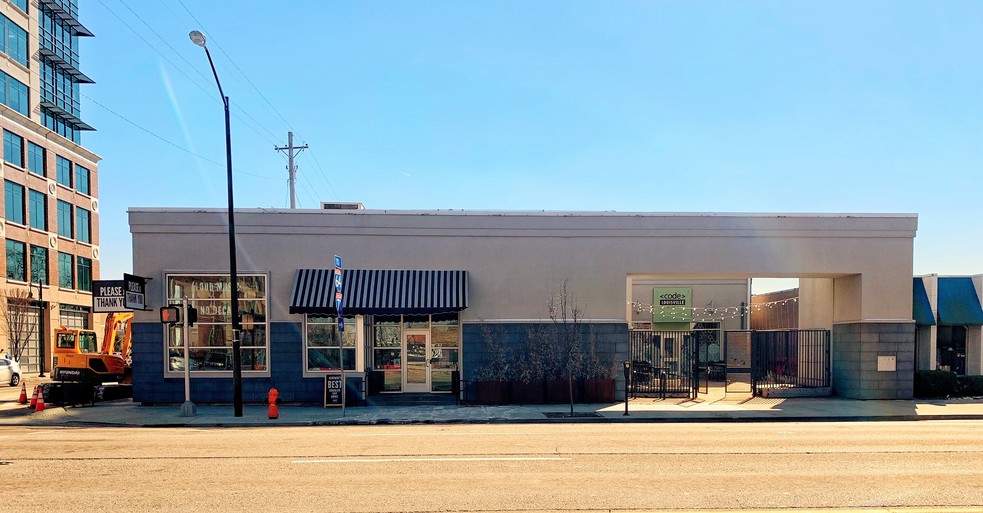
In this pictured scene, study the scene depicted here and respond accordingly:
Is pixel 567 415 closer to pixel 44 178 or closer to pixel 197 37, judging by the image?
pixel 197 37

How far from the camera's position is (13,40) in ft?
140

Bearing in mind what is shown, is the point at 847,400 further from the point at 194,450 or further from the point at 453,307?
the point at 194,450

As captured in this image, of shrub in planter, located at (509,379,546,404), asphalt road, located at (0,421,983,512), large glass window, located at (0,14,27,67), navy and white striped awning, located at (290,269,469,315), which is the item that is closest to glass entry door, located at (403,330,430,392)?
navy and white striped awning, located at (290,269,469,315)

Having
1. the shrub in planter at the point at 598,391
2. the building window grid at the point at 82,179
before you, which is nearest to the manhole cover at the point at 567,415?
the shrub in planter at the point at 598,391

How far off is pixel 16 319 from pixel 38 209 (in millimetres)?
9582

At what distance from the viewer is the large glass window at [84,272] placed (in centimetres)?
4894

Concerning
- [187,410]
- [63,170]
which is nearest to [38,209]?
[63,170]

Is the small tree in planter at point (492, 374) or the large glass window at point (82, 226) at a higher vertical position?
the large glass window at point (82, 226)

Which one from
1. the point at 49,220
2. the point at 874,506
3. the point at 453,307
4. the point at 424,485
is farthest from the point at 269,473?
the point at 49,220

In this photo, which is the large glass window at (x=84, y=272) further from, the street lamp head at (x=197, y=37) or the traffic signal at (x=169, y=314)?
the street lamp head at (x=197, y=37)

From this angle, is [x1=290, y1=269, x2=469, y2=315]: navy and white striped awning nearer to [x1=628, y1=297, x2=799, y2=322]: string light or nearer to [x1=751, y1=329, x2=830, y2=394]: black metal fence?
[x1=751, y1=329, x2=830, y2=394]: black metal fence

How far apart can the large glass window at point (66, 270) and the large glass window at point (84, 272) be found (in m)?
0.66

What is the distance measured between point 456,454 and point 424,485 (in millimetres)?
2348

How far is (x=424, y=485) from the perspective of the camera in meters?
8.13
